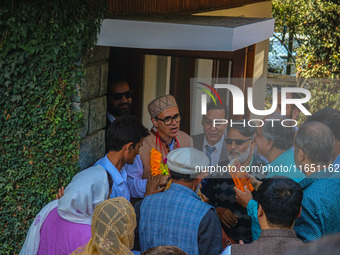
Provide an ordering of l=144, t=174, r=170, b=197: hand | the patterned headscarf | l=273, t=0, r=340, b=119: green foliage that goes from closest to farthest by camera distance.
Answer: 1. the patterned headscarf
2. l=144, t=174, r=170, b=197: hand
3. l=273, t=0, r=340, b=119: green foliage

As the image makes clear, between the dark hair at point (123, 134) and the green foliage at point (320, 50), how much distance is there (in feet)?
26.3

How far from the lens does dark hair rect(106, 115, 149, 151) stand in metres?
3.63

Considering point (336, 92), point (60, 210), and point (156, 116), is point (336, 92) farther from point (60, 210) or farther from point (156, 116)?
point (60, 210)

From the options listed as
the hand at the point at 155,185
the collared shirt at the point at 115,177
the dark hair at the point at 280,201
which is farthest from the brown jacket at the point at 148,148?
the dark hair at the point at 280,201

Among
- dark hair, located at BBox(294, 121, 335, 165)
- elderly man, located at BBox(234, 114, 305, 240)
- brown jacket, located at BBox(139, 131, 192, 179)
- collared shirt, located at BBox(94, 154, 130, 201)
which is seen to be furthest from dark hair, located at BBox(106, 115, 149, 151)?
elderly man, located at BBox(234, 114, 305, 240)

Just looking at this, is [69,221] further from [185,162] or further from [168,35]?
[168,35]

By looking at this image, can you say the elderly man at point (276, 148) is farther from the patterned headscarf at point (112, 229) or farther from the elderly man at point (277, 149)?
the patterned headscarf at point (112, 229)

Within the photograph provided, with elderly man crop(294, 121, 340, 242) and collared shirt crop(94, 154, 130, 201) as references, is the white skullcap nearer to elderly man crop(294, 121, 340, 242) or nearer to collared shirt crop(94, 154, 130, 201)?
collared shirt crop(94, 154, 130, 201)

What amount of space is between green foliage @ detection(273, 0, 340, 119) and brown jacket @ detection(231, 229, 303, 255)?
8742mm

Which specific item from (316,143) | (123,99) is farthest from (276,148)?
(123,99)

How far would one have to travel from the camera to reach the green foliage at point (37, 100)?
12.5 feet

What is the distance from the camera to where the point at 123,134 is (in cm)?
363

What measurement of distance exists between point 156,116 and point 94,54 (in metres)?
0.89

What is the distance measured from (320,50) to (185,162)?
30.3 ft
